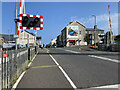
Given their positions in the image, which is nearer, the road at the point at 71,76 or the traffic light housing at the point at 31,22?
the road at the point at 71,76

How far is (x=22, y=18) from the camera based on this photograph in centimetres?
783

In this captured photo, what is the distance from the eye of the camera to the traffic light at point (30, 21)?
823cm

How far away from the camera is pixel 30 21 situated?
8750 mm

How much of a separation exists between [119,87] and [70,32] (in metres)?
68.4

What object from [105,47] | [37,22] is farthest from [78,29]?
[37,22]

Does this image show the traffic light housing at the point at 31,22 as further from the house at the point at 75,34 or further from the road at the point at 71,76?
the house at the point at 75,34

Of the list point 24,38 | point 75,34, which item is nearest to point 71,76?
point 24,38

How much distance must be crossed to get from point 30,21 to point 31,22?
98mm

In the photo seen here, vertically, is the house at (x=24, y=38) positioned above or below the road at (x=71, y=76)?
above

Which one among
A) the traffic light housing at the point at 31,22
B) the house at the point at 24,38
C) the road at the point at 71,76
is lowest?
the road at the point at 71,76

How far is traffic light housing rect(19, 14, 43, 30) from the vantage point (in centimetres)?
817

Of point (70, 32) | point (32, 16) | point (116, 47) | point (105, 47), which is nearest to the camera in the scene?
point (32, 16)

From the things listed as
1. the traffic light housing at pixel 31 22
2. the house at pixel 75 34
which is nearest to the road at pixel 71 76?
the traffic light housing at pixel 31 22

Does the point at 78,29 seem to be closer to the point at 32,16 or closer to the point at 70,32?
the point at 70,32
